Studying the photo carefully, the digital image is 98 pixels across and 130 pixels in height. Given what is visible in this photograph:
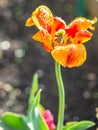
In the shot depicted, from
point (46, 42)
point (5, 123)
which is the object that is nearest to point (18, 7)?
point (5, 123)

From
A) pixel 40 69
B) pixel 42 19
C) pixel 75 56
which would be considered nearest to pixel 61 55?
pixel 75 56

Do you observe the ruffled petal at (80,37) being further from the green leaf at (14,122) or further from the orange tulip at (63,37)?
the green leaf at (14,122)

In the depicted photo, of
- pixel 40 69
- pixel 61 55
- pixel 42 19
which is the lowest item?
pixel 61 55

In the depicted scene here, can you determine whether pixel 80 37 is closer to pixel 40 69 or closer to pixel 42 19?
pixel 42 19

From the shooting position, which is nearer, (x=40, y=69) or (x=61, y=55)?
(x=61, y=55)

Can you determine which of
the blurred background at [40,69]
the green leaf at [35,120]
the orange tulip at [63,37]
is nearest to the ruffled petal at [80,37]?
the orange tulip at [63,37]

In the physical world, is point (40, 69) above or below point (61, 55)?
above

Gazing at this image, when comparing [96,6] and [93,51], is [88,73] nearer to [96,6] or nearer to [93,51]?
[93,51]
